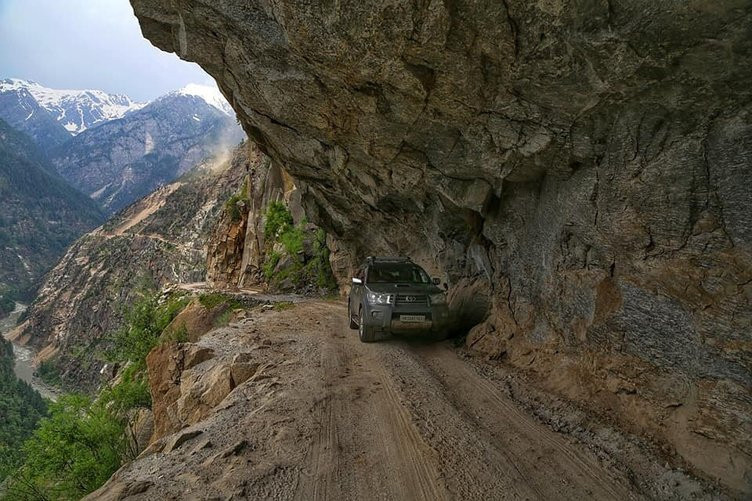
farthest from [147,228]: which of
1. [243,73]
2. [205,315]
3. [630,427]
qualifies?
[630,427]

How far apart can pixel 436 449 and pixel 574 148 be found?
506cm

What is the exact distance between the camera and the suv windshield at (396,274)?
35.2 feet

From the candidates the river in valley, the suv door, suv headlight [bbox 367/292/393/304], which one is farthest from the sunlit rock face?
the river in valley

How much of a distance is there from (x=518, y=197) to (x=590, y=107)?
3117 mm

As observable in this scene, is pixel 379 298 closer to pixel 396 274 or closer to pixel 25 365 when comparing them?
pixel 396 274

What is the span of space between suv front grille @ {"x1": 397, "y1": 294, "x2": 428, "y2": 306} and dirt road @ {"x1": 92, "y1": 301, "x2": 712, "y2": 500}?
200 cm

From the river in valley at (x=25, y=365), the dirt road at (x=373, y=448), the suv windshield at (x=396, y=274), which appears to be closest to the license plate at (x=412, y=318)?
the suv windshield at (x=396, y=274)

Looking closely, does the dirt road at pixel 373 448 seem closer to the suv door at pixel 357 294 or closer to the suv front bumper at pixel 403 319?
the suv front bumper at pixel 403 319

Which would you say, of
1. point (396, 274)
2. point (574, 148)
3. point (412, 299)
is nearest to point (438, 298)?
point (412, 299)

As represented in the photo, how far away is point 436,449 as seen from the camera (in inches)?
192

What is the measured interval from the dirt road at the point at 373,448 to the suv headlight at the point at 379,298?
1.99 meters

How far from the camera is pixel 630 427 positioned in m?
5.18

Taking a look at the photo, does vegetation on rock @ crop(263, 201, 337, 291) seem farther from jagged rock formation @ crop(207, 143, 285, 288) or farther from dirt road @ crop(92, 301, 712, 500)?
dirt road @ crop(92, 301, 712, 500)

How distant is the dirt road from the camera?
4.13 metres
